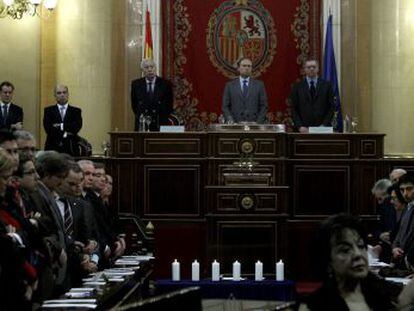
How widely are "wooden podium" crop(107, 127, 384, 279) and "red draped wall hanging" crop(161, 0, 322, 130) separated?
3.49m

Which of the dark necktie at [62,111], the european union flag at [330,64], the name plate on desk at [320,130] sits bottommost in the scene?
the name plate on desk at [320,130]

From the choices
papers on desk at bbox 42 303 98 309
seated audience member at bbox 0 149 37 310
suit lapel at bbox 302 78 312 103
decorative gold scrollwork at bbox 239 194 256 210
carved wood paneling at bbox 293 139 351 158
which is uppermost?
suit lapel at bbox 302 78 312 103

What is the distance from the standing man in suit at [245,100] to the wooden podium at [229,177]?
802mm

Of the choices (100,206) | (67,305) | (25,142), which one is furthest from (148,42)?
(67,305)

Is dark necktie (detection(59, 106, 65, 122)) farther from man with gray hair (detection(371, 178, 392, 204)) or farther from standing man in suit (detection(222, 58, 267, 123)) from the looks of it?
man with gray hair (detection(371, 178, 392, 204))

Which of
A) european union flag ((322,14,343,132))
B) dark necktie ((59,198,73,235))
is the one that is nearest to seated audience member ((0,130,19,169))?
dark necktie ((59,198,73,235))

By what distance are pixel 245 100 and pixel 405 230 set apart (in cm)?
518

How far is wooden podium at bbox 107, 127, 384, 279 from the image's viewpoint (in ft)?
45.9

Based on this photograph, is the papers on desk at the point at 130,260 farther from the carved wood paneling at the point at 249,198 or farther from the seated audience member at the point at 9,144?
the seated audience member at the point at 9,144

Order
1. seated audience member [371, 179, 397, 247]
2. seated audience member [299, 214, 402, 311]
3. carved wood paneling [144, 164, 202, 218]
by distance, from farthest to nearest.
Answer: carved wood paneling [144, 164, 202, 218] < seated audience member [371, 179, 397, 247] < seated audience member [299, 214, 402, 311]

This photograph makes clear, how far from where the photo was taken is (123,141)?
14328 mm

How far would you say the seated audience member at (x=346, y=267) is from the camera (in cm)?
420

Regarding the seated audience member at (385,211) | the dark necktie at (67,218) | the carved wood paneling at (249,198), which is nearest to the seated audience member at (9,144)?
the dark necktie at (67,218)

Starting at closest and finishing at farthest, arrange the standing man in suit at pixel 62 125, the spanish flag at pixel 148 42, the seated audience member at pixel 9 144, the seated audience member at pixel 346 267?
the seated audience member at pixel 346 267 → the seated audience member at pixel 9 144 → the standing man in suit at pixel 62 125 → the spanish flag at pixel 148 42
